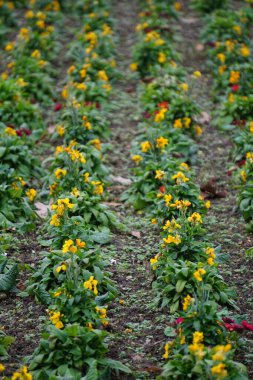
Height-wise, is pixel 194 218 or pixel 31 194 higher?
pixel 194 218

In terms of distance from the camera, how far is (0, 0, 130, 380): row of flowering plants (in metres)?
3.96

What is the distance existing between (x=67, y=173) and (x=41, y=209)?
412 millimetres

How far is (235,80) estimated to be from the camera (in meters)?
8.25

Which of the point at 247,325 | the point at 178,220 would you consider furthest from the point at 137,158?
the point at 247,325

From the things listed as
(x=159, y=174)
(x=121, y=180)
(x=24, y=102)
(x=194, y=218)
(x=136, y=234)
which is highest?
(x=194, y=218)

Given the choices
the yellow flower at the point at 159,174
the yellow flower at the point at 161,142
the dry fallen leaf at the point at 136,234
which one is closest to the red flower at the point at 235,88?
the yellow flower at the point at 161,142

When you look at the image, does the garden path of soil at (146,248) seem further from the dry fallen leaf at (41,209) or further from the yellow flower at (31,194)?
the yellow flower at (31,194)

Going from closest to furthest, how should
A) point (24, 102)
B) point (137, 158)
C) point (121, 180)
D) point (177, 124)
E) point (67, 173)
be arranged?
point (67, 173), point (137, 158), point (121, 180), point (177, 124), point (24, 102)

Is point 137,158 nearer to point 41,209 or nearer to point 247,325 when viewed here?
point 41,209

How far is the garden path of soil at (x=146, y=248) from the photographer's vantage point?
4.30 meters

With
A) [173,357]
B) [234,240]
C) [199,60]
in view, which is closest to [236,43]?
[199,60]

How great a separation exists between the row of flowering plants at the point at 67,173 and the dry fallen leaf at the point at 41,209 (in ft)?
0.17

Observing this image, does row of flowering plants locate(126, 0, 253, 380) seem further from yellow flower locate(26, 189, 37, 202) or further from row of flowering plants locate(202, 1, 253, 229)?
yellow flower locate(26, 189, 37, 202)

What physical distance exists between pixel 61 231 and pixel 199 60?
5320 millimetres
